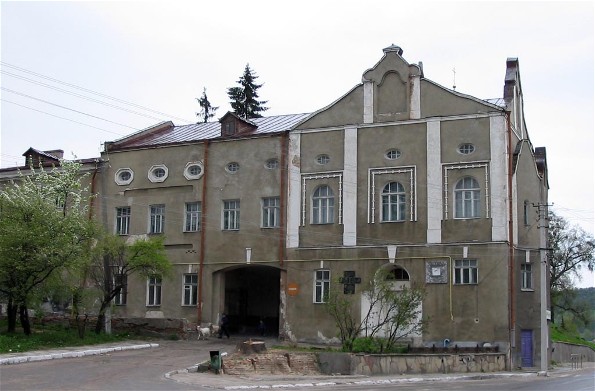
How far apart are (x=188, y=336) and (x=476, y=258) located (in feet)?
47.7

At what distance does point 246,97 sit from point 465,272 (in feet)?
113

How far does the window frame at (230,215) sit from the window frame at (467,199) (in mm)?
10937

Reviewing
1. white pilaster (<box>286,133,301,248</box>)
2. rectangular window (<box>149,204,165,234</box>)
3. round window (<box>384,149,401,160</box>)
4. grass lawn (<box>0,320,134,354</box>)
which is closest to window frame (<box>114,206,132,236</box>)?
rectangular window (<box>149,204,165,234</box>)

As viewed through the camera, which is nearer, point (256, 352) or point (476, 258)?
point (256, 352)

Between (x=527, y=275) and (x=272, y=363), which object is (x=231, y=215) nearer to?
(x=527, y=275)

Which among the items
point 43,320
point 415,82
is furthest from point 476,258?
point 43,320

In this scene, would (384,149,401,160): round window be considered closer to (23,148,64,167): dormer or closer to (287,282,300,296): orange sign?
→ (287,282,300,296): orange sign

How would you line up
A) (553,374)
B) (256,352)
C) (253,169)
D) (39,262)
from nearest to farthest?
1. (256,352)
2. (39,262)
3. (553,374)
4. (253,169)

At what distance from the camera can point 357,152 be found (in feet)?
125

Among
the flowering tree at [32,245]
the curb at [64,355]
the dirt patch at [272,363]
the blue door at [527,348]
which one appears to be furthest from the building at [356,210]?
the dirt patch at [272,363]

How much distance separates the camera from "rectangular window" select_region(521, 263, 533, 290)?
36.2m

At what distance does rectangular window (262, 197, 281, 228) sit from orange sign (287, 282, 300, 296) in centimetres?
303

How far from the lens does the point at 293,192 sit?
128ft

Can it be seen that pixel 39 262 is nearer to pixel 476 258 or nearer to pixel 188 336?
pixel 188 336
